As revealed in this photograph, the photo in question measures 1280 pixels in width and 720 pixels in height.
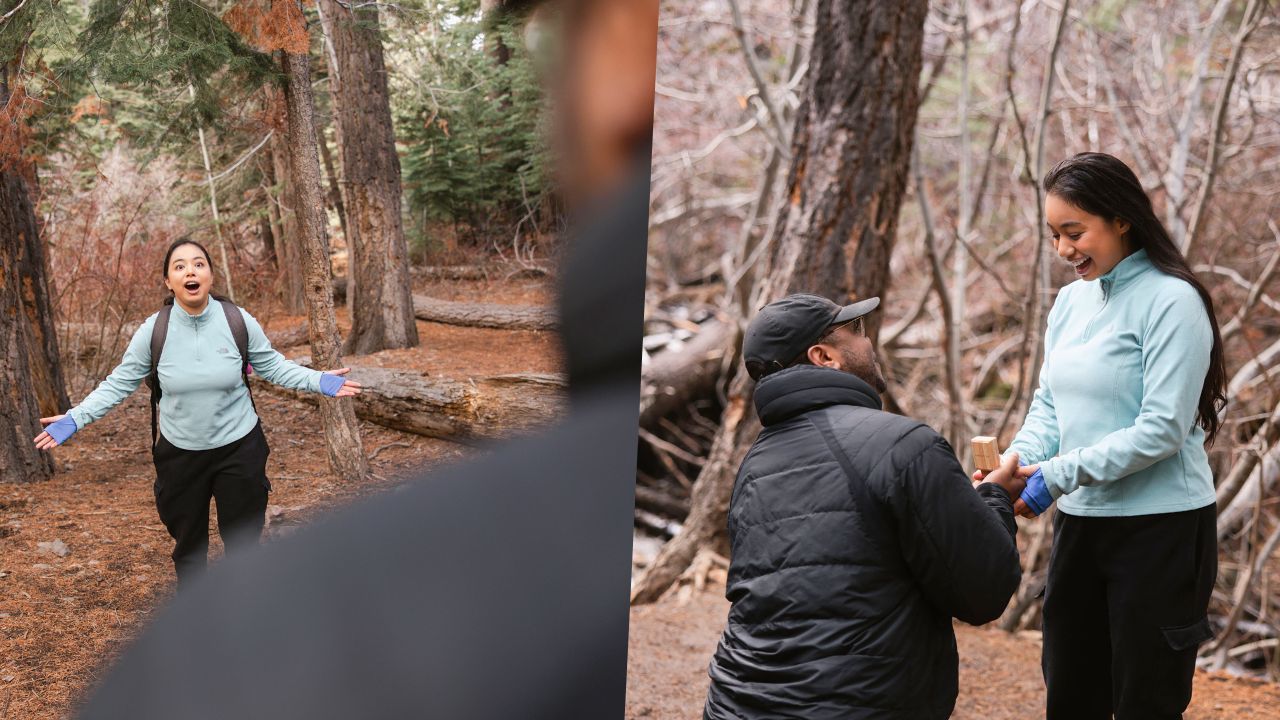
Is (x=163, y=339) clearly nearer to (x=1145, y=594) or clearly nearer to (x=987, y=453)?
(x=987, y=453)

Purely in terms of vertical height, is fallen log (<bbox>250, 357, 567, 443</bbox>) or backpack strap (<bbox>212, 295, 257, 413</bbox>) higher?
backpack strap (<bbox>212, 295, 257, 413</bbox>)

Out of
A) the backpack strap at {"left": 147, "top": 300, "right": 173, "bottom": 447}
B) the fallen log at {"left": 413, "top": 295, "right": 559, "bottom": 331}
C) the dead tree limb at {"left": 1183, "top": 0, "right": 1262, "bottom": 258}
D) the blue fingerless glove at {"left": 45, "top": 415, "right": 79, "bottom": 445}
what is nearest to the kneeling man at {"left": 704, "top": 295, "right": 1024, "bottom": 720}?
the fallen log at {"left": 413, "top": 295, "right": 559, "bottom": 331}

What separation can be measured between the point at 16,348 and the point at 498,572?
1331mm

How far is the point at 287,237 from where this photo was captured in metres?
2.12

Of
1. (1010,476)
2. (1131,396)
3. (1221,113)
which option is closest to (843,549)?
(1010,476)

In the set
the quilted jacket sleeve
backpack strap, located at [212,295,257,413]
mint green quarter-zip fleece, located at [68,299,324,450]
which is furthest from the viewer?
backpack strap, located at [212,295,257,413]

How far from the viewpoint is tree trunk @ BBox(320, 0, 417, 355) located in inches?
86.3

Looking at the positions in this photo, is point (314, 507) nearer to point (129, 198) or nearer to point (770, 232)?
point (129, 198)

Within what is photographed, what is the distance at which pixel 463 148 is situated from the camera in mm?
2463

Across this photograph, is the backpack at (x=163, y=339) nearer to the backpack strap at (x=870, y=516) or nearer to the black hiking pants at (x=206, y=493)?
the black hiking pants at (x=206, y=493)

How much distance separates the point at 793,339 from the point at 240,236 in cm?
118

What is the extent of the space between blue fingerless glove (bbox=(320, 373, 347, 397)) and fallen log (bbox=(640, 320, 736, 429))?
4792 mm

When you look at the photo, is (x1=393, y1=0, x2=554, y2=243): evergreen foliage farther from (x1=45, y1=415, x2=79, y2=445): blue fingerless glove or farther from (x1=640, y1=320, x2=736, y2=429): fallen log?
(x1=640, y1=320, x2=736, y2=429): fallen log

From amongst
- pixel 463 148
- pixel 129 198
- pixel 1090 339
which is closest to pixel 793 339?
pixel 1090 339
